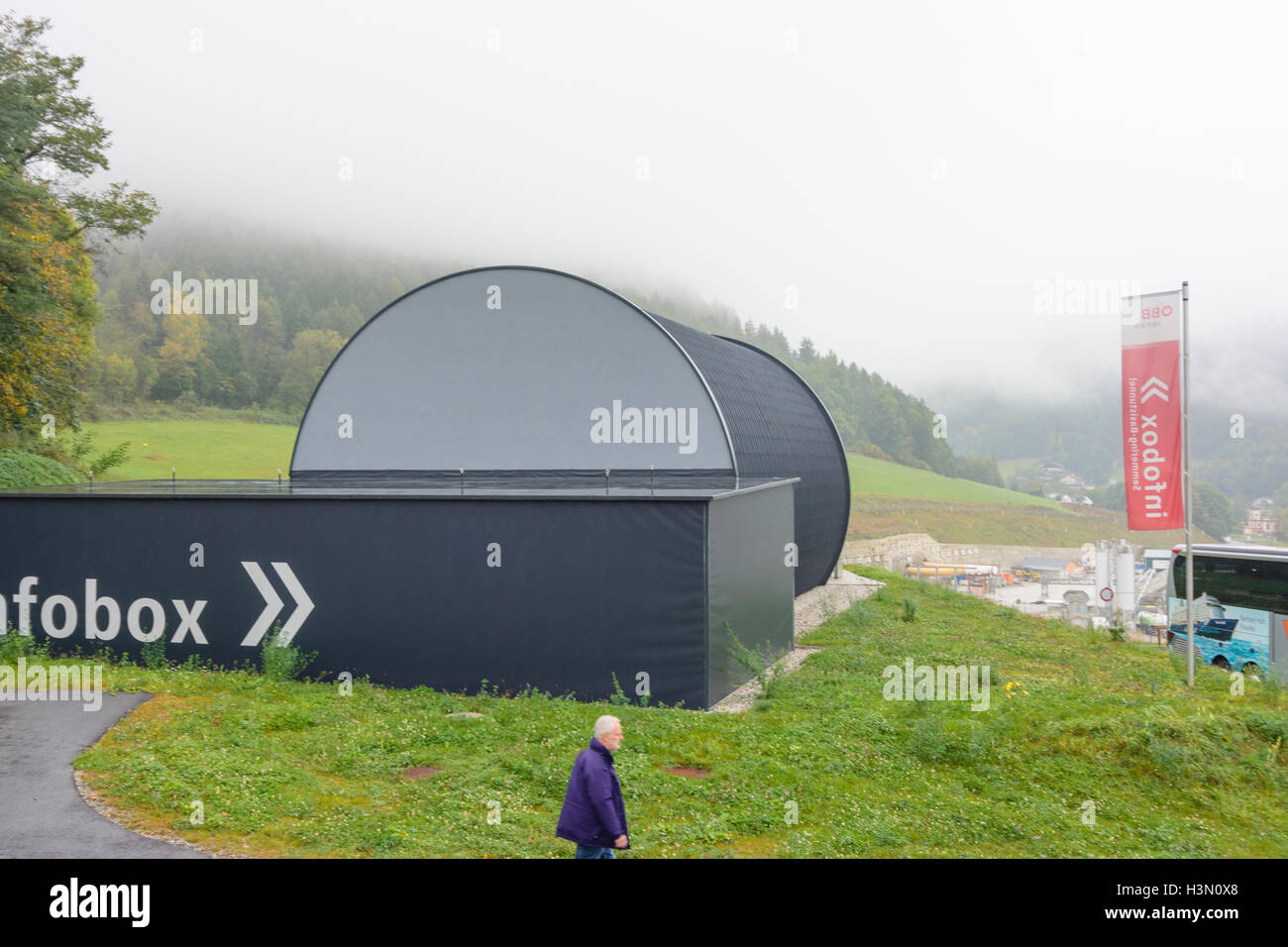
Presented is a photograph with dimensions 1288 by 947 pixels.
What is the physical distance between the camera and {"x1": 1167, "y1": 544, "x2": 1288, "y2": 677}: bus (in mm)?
21297

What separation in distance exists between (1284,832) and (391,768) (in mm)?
9430

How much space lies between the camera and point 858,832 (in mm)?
9211

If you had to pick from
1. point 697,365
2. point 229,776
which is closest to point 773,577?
point 697,365

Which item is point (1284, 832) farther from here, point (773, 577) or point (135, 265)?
point (135, 265)

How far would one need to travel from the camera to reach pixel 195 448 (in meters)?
70.2

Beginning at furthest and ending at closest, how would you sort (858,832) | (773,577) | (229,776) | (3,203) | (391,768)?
(3,203) < (773,577) < (391,768) < (229,776) < (858,832)

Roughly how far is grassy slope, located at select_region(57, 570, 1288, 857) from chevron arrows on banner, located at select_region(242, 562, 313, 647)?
0.82m

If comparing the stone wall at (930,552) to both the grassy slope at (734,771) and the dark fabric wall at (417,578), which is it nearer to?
the dark fabric wall at (417,578)

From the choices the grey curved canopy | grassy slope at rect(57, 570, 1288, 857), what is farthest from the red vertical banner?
the grey curved canopy

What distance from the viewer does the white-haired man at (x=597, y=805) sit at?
6766mm

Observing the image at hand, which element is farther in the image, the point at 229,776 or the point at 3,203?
the point at 3,203

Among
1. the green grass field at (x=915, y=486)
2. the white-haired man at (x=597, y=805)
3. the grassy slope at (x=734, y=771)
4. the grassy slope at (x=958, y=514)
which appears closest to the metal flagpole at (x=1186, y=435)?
the grassy slope at (x=734, y=771)

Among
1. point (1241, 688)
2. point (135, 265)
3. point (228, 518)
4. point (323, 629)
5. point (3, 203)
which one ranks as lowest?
point (1241, 688)

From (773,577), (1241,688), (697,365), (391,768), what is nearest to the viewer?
(391,768)
